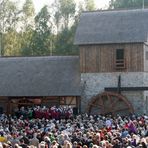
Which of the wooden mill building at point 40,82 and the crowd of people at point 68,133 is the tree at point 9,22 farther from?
the crowd of people at point 68,133

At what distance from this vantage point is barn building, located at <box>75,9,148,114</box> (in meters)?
43.6

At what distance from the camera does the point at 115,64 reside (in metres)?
44.4

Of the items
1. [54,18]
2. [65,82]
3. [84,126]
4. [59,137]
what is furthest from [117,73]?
[54,18]

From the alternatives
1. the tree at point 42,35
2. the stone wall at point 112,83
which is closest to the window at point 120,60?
the stone wall at point 112,83

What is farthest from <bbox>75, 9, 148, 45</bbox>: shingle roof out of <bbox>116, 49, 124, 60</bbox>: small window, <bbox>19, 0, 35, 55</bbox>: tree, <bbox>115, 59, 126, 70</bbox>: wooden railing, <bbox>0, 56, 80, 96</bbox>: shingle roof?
<bbox>19, 0, 35, 55</bbox>: tree

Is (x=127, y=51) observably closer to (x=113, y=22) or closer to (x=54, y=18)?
(x=113, y=22)

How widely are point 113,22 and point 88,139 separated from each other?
70.9ft

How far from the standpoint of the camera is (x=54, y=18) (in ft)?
271

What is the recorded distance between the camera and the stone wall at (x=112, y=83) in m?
43.5

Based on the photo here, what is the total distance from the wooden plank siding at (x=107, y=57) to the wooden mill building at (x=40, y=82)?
1.38 metres

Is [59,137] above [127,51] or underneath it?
underneath

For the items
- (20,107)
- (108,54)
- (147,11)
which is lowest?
(20,107)

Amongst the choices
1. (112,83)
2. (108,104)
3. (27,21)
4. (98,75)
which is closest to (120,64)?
(112,83)

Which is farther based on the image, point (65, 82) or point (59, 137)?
point (65, 82)
